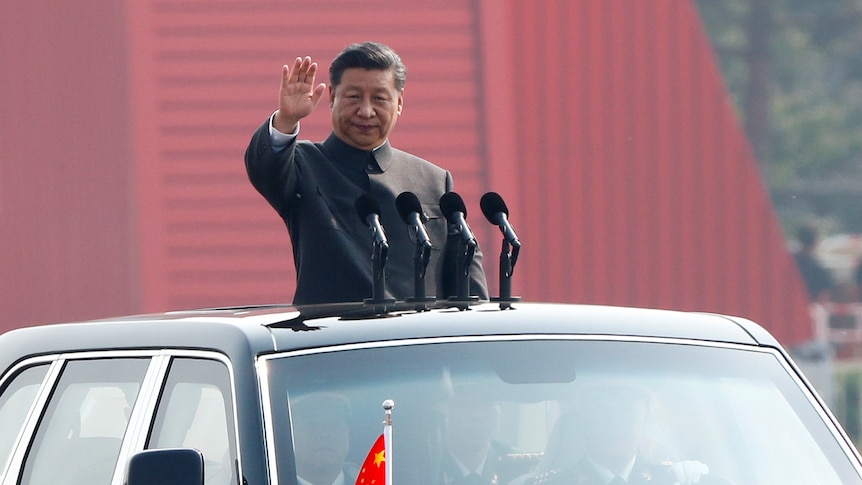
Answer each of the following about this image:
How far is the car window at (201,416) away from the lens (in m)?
2.53

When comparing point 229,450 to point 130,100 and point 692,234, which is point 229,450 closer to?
point 130,100

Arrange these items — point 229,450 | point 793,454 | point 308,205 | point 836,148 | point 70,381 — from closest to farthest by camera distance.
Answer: point 229,450 < point 793,454 < point 70,381 < point 308,205 < point 836,148

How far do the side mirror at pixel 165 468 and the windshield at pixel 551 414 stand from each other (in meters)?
0.13

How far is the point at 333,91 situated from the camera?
399 centimetres

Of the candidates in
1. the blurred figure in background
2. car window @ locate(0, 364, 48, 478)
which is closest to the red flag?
car window @ locate(0, 364, 48, 478)

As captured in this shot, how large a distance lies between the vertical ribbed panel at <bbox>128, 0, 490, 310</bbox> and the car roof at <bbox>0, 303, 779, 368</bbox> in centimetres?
1178

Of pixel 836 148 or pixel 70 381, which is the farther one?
pixel 836 148

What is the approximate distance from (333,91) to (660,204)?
39.4 feet

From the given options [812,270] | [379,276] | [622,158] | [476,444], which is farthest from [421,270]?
[812,270]

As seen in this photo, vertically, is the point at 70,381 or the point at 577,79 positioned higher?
the point at 577,79

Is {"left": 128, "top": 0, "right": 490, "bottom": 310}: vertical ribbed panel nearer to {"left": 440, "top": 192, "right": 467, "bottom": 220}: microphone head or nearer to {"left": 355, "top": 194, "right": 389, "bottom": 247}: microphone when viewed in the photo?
{"left": 440, "top": 192, "right": 467, "bottom": 220}: microphone head

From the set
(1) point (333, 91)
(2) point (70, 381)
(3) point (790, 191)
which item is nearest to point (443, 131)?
(1) point (333, 91)

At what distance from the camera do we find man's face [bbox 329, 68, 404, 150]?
3.93m

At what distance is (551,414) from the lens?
2.63 metres
